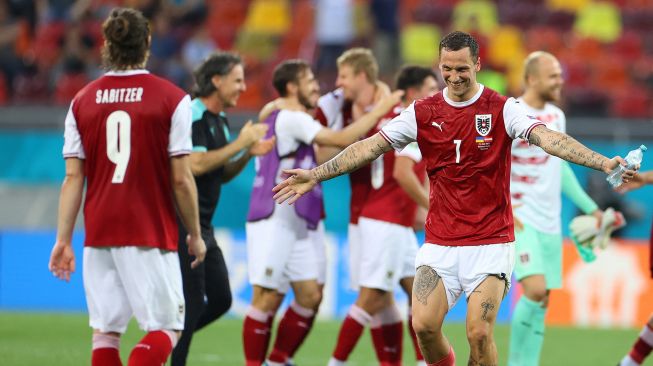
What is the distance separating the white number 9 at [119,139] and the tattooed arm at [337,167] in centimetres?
89

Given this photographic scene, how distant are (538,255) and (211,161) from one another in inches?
107

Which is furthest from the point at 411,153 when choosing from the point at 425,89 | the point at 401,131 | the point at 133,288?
the point at 133,288

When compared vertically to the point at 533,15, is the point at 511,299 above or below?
below

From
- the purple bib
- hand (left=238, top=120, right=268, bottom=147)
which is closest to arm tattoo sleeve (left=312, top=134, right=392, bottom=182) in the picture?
hand (left=238, top=120, right=268, bottom=147)

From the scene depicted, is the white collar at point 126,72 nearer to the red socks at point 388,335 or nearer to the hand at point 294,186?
the hand at point 294,186

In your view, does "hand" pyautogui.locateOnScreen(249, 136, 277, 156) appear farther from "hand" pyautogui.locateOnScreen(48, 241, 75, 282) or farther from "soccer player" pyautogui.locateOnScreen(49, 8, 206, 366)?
"hand" pyautogui.locateOnScreen(48, 241, 75, 282)

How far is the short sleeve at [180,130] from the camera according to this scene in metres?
6.70

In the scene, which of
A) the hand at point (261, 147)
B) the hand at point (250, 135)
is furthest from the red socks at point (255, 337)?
the hand at point (250, 135)

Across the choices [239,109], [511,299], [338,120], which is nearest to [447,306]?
[338,120]

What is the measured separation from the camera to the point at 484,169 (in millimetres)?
6836

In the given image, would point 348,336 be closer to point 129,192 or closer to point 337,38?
point 129,192

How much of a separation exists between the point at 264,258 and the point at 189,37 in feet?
39.3

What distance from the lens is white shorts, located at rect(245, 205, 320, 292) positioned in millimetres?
8969

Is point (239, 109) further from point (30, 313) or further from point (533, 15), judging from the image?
point (533, 15)
